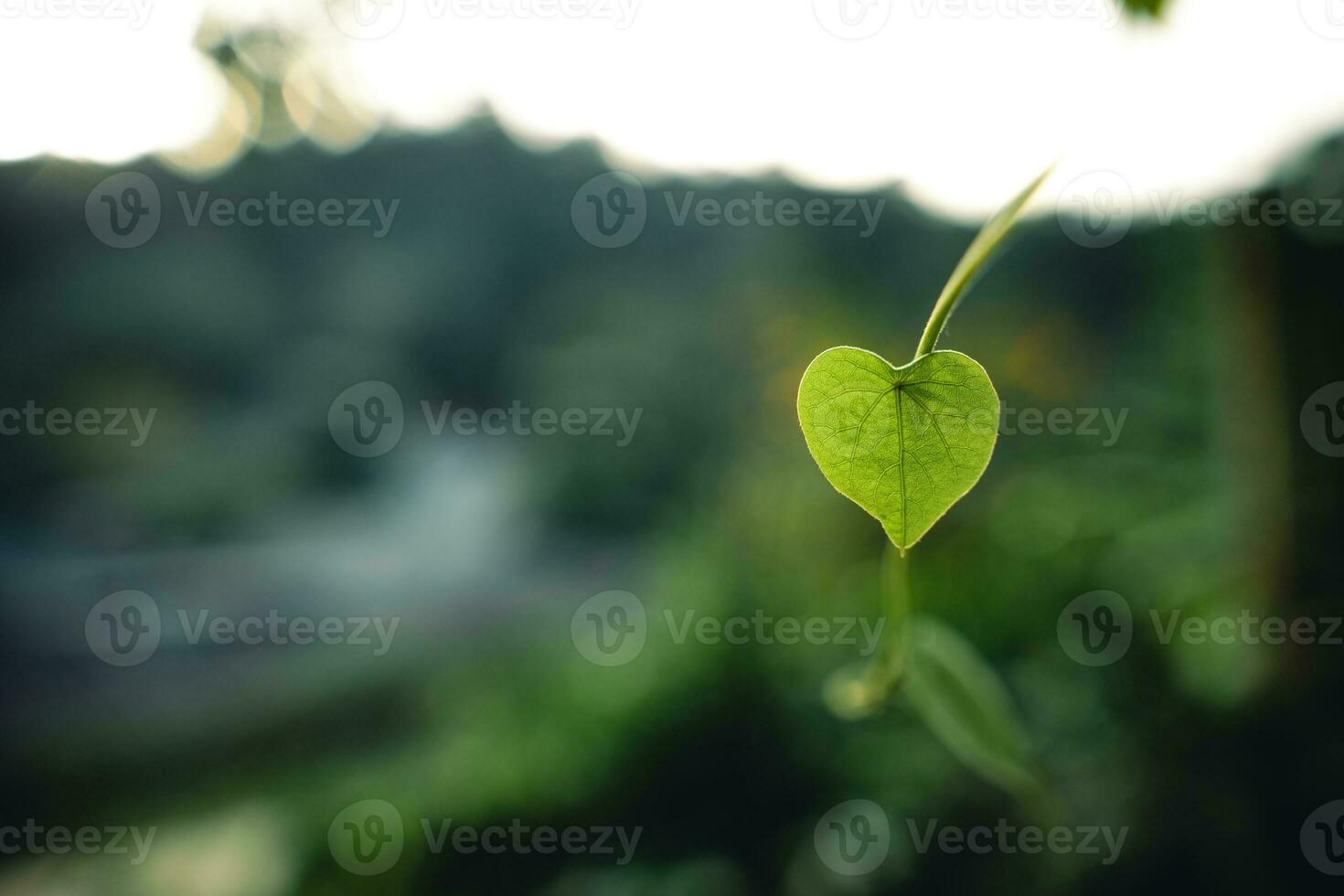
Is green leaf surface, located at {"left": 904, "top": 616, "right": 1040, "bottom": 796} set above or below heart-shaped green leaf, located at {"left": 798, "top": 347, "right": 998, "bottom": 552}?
below

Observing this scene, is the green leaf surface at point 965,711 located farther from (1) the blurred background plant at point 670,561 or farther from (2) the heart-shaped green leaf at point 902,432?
(1) the blurred background plant at point 670,561

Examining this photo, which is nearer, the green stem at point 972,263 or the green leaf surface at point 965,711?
the green stem at point 972,263

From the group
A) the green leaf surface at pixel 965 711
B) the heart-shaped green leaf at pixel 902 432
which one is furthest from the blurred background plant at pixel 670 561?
the heart-shaped green leaf at pixel 902 432

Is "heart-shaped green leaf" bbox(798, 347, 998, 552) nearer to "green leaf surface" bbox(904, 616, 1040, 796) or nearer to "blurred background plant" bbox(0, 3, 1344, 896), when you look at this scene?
"green leaf surface" bbox(904, 616, 1040, 796)

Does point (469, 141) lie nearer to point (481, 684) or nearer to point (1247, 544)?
point (481, 684)

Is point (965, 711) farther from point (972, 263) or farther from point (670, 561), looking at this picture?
point (670, 561)

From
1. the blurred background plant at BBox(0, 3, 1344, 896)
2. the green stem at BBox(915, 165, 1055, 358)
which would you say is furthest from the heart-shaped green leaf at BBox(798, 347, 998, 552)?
the blurred background plant at BBox(0, 3, 1344, 896)
